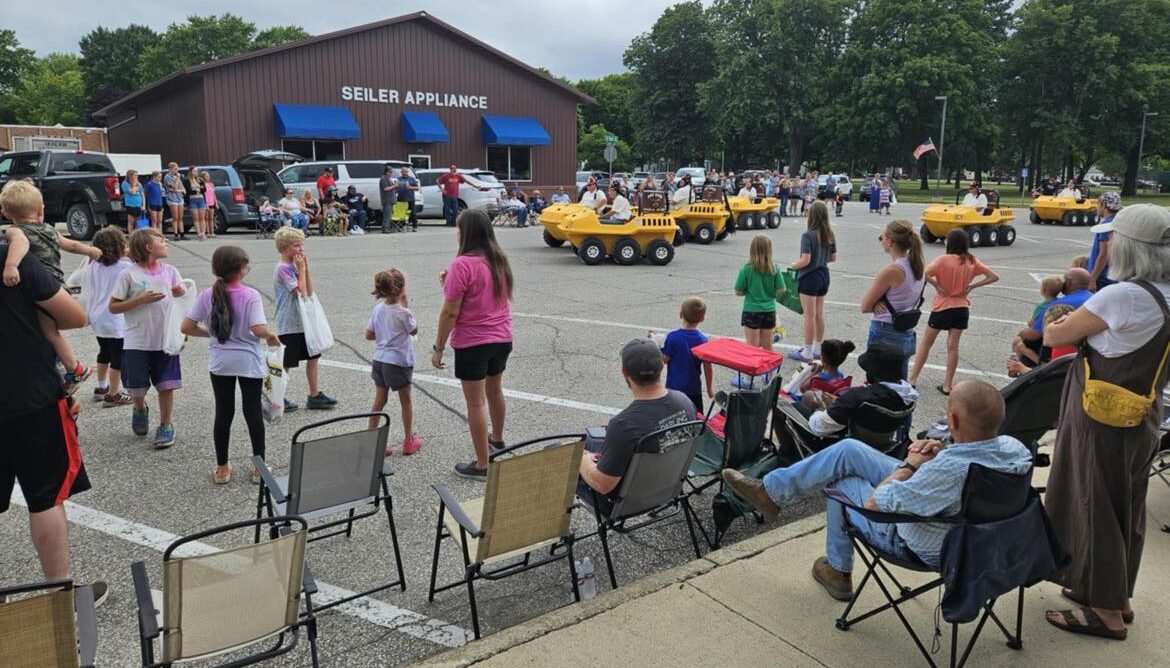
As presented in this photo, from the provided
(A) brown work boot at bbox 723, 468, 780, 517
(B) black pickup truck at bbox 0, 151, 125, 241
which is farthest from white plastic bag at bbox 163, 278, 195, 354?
(B) black pickup truck at bbox 0, 151, 125, 241

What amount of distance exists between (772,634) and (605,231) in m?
12.9

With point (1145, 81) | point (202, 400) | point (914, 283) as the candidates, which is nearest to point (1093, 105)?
point (1145, 81)

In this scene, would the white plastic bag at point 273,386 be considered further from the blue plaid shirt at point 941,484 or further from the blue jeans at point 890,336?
the blue jeans at point 890,336

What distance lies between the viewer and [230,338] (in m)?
4.97

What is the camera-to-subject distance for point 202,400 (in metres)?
6.89

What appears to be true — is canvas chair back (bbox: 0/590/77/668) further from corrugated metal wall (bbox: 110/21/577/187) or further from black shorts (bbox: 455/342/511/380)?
corrugated metal wall (bbox: 110/21/577/187)

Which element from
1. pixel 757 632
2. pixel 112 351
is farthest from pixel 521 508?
pixel 112 351

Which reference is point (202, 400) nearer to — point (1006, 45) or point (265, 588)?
point (265, 588)

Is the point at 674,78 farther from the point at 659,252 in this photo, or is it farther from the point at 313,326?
the point at 313,326

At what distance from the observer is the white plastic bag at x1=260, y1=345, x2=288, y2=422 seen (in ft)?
18.7

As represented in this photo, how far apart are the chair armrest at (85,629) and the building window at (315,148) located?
1116 inches

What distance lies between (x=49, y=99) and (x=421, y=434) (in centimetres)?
9596

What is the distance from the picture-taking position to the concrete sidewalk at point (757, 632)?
3219 mm

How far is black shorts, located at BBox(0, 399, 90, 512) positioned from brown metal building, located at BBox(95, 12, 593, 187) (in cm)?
2641
